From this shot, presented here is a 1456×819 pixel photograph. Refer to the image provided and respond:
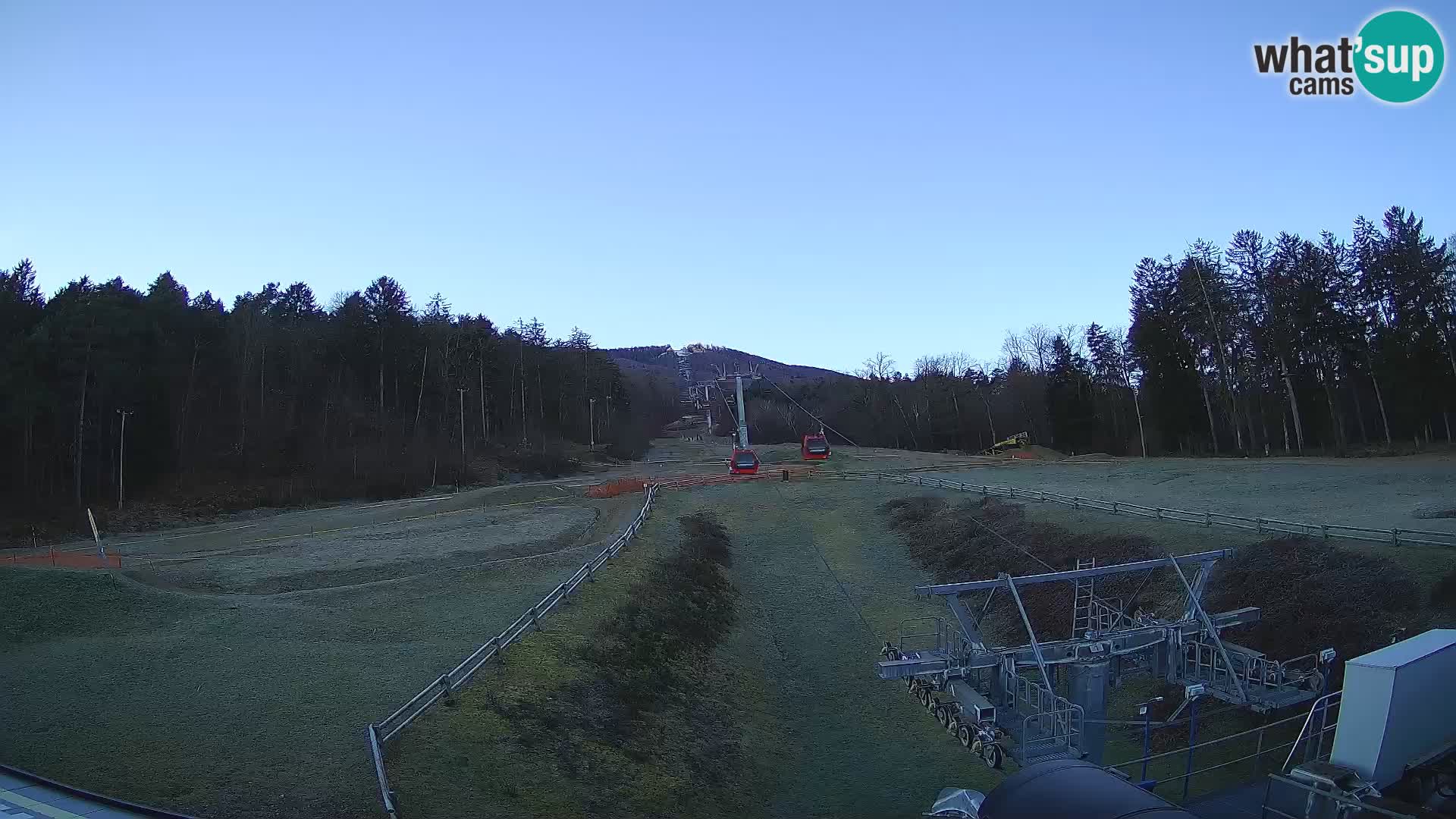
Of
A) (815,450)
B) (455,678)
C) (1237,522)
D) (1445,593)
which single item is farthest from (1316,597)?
(815,450)

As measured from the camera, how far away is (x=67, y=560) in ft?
99.3

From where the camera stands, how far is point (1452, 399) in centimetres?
4959

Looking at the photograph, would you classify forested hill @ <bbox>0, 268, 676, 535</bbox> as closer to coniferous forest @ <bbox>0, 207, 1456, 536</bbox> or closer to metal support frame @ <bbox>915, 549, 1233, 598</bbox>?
coniferous forest @ <bbox>0, 207, 1456, 536</bbox>

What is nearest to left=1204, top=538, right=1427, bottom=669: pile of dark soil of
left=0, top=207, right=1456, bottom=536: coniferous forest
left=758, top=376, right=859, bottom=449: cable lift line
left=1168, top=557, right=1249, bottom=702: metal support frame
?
left=1168, top=557, right=1249, bottom=702: metal support frame

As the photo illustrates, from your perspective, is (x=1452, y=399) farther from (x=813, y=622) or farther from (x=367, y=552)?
(x=367, y=552)

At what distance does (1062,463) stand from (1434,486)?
26.8 meters

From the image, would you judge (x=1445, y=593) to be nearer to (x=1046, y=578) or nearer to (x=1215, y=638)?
(x=1215, y=638)

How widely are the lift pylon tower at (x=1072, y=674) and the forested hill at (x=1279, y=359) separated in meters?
42.2

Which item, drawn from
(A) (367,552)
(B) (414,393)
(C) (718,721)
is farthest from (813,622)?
(B) (414,393)

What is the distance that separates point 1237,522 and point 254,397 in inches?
2727

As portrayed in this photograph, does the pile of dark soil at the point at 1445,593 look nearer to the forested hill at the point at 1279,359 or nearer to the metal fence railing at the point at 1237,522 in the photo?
the metal fence railing at the point at 1237,522

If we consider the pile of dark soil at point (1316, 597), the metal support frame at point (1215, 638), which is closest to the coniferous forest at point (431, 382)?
the pile of dark soil at point (1316, 597)

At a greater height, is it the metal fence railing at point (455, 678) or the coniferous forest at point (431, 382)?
the coniferous forest at point (431, 382)

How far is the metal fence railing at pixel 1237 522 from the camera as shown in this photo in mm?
20281
